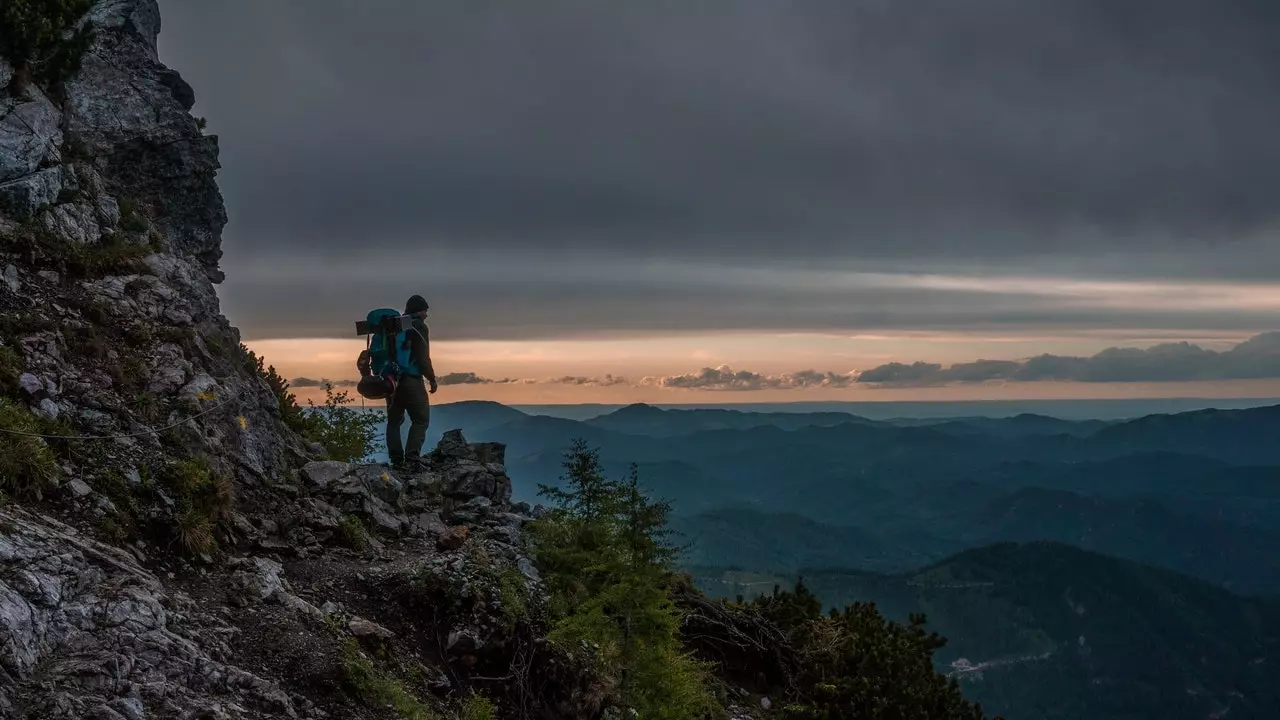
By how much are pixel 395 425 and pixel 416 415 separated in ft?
2.44

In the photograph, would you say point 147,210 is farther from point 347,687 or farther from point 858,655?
Answer: point 858,655

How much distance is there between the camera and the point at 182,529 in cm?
1105

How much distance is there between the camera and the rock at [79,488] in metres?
10.5

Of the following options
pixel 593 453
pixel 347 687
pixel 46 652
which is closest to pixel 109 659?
pixel 46 652

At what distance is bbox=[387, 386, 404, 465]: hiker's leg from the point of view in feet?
67.3

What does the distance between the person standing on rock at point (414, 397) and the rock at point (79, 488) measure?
972 centimetres

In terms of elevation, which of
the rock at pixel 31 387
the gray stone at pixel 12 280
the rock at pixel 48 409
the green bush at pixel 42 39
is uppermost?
the green bush at pixel 42 39

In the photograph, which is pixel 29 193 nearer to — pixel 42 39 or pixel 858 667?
pixel 42 39

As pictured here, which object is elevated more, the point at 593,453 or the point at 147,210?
the point at 147,210

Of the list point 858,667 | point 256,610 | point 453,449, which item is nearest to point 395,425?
point 453,449

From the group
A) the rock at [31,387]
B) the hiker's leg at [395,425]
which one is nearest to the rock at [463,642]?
the rock at [31,387]

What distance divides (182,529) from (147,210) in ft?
34.5

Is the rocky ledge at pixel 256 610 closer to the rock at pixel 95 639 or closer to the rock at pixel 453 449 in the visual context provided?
the rock at pixel 95 639

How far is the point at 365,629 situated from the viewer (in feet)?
37.3
